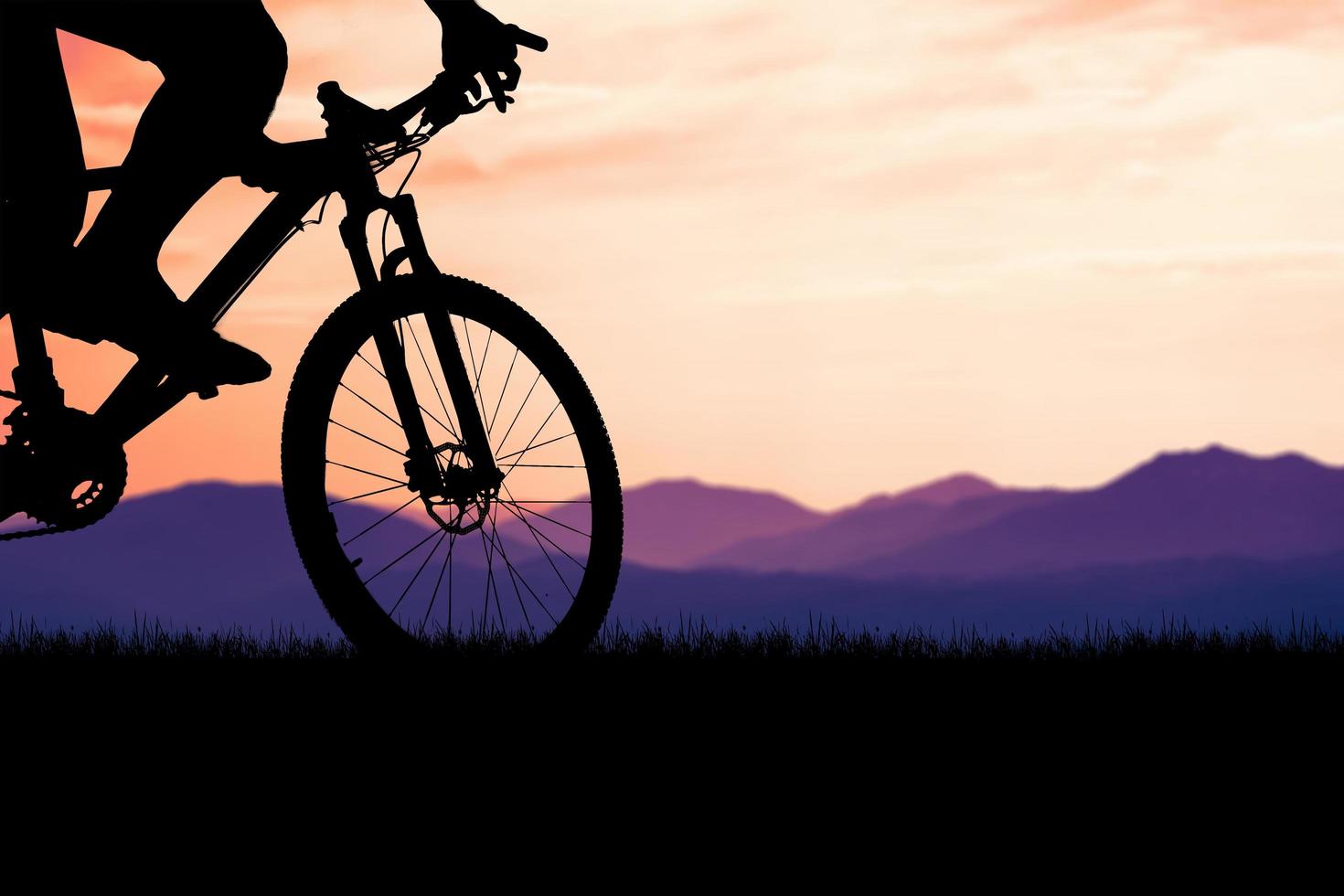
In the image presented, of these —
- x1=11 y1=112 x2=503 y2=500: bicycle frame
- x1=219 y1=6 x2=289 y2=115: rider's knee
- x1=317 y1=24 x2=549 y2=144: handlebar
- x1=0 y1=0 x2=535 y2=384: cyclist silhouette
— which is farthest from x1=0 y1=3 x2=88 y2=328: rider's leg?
x1=317 y1=24 x2=549 y2=144: handlebar

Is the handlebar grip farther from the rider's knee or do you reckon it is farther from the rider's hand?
the rider's knee

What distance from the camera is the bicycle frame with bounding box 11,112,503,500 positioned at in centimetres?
498

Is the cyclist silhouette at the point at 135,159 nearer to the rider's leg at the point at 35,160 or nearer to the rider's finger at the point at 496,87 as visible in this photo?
the rider's leg at the point at 35,160

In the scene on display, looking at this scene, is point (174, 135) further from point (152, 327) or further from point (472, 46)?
point (472, 46)

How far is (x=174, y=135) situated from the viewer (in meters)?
4.77

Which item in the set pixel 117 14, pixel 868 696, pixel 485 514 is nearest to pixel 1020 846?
pixel 868 696

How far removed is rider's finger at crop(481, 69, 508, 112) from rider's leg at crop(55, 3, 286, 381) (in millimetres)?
641

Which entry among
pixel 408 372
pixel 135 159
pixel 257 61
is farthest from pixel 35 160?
pixel 408 372

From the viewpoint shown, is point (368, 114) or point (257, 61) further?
point (368, 114)

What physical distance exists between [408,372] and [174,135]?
999 mm

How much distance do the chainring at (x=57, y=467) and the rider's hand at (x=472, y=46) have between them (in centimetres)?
150

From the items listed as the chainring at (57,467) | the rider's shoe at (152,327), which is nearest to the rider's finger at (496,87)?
the rider's shoe at (152,327)

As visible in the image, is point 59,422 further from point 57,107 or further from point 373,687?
point 373,687

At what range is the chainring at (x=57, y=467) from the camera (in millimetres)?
4996
